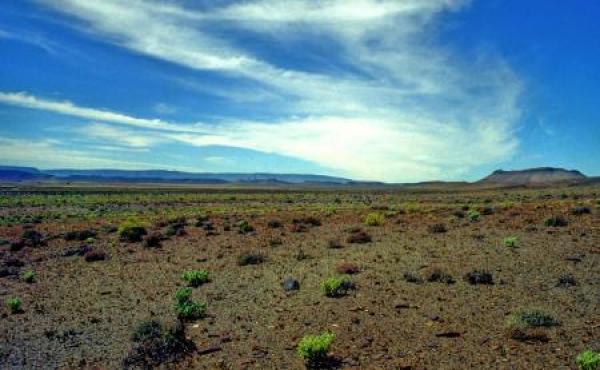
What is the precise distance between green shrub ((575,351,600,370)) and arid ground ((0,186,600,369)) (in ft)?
1.19

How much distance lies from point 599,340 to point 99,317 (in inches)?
490

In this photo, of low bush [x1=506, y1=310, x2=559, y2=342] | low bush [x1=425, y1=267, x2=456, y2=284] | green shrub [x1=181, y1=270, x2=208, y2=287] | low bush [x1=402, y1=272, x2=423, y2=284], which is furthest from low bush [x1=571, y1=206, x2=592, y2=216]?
green shrub [x1=181, y1=270, x2=208, y2=287]

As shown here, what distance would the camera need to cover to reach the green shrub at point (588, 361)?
808cm

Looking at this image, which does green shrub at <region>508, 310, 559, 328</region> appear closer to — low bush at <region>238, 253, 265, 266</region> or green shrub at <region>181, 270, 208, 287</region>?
green shrub at <region>181, 270, 208, 287</region>

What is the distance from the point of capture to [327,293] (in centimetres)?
1413

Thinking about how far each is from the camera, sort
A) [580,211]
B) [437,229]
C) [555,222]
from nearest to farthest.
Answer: [555,222] → [437,229] → [580,211]

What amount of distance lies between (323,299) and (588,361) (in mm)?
7117

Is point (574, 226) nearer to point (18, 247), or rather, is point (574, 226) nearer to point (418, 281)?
point (418, 281)

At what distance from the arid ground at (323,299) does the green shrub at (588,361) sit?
36 centimetres

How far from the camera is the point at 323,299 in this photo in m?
Result: 13.7

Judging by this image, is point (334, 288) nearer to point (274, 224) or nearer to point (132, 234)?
point (132, 234)

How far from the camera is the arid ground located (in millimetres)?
9844

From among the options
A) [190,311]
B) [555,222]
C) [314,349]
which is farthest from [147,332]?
[555,222]

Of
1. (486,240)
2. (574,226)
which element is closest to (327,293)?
(486,240)
